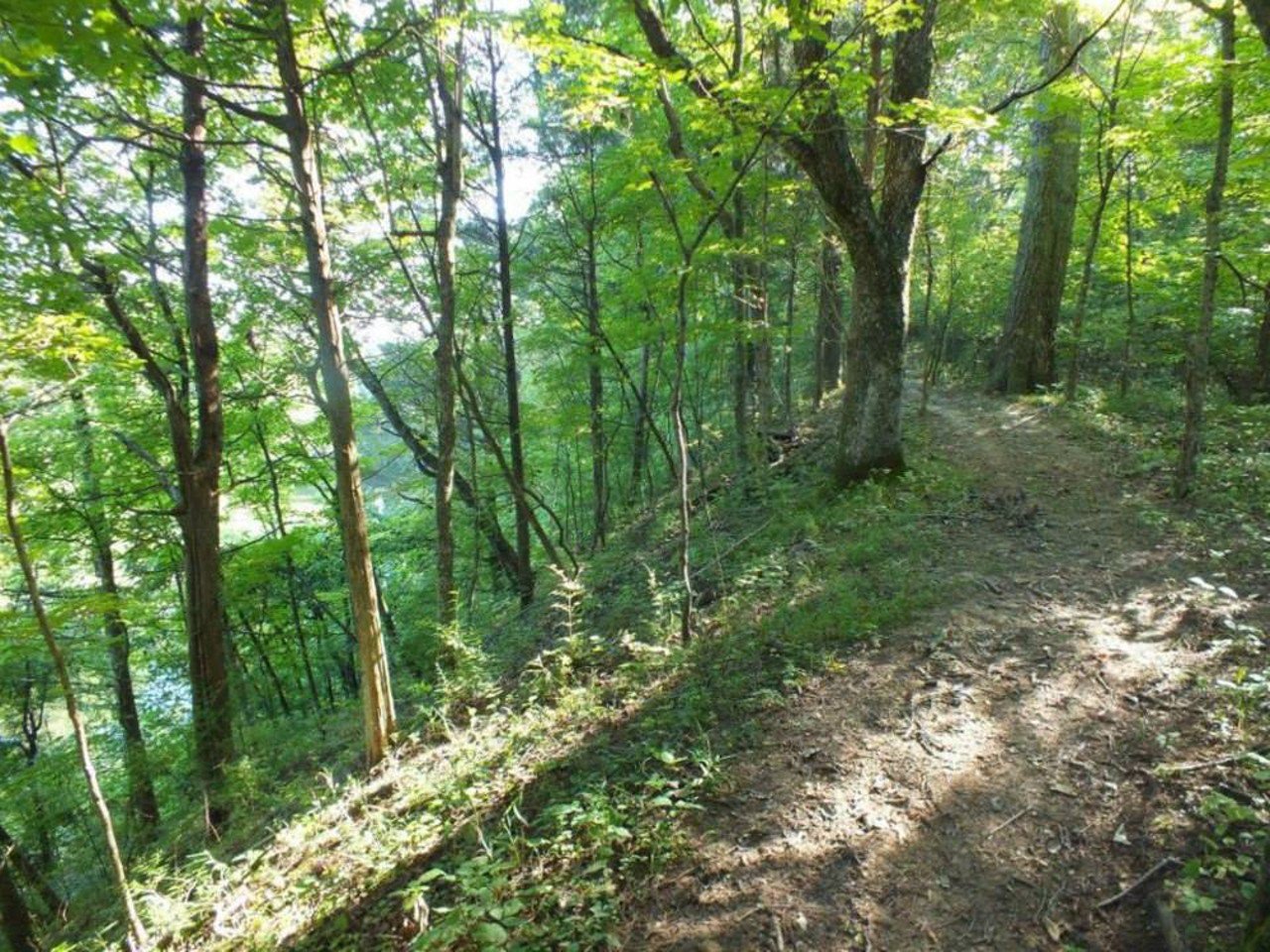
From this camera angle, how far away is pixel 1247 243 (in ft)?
27.5

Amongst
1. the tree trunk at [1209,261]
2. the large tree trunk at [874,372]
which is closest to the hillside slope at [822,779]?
the tree trunk at [1209,261]

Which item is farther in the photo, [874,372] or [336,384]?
[874,372]

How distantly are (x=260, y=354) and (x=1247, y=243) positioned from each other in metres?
16.5

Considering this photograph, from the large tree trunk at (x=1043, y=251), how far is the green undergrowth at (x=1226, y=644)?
2.32 meters

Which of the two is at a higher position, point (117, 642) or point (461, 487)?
point (461, 487)

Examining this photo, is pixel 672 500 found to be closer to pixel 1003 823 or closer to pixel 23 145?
pixel 1003 823

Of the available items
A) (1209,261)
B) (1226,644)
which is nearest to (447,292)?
(1226,644)

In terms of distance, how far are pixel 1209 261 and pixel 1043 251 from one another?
5117 millimetres

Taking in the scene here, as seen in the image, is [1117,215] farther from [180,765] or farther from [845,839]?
[180,765]

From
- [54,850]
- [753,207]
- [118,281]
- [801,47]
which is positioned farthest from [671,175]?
[54,850]

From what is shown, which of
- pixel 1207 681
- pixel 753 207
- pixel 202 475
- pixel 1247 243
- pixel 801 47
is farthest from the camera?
pixel 753 207

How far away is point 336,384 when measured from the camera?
456cm

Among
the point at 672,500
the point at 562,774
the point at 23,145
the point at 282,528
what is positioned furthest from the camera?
the point at 282,528

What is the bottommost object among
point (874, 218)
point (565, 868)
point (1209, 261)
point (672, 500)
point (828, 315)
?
point (672, 500)
